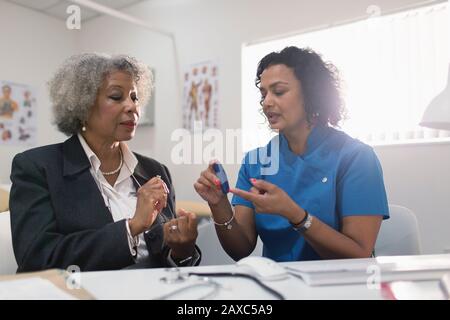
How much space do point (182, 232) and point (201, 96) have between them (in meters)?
2.07

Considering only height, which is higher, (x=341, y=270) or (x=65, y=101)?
(x=65, y=101)

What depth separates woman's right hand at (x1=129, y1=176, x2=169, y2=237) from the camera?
969mm

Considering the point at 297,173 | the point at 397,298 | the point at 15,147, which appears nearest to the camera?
the point at 397,298

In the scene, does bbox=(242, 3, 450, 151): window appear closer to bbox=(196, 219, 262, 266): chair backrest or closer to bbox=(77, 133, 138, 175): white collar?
bbox=(196, 219, 262, 266): chair backrest

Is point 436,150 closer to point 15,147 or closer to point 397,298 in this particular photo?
point 397,298

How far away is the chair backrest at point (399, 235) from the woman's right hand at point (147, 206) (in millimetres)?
722

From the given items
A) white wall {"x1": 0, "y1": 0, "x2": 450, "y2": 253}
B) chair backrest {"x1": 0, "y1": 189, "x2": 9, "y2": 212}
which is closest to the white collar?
chair backrest {"x1": 0, "y1": 189, "x2": 9, "y2": 212}

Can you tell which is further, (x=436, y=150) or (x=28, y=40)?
(x=28, y=40)

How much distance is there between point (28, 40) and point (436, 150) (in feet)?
11.1

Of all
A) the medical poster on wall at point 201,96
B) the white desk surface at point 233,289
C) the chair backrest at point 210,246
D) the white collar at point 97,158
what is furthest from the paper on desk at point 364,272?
the medical poster on wall at point 201,96

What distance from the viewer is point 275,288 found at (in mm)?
585

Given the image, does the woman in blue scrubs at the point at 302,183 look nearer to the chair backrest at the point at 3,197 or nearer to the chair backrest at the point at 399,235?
the chair backrest at the point at 399,235

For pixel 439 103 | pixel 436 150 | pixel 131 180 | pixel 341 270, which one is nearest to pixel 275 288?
pixel 341 270

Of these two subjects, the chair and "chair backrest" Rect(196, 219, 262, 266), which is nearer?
"chair backrest" Rect(196, 219, 262, 266)
